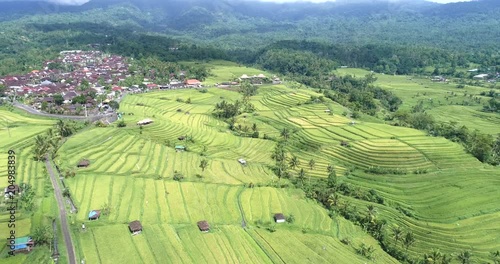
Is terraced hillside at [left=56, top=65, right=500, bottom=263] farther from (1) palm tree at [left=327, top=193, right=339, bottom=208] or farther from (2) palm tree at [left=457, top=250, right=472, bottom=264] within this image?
(2) palm tree at [left=457, top=250, right=472, bottom=264]

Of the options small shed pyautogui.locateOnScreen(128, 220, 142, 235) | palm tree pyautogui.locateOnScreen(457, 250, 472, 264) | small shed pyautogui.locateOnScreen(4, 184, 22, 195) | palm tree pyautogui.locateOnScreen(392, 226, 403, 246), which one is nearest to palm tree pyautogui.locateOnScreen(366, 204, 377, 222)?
palm tree pyautogui.locateOnScreen(392, 226, 403, 246)

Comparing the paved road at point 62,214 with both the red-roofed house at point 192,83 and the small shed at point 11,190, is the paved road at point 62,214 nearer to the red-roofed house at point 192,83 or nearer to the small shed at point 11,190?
the small shed at point 11,190

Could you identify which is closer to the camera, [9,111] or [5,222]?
[5,222]

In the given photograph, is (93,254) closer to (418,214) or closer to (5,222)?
(5,222)

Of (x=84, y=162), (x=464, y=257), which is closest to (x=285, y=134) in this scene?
(x=84, y=162)

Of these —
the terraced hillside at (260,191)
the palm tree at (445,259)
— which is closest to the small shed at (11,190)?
the terraced hillside at (260,191)

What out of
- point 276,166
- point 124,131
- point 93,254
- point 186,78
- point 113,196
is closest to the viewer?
point 93,254

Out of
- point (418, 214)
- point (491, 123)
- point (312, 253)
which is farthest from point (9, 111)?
point (491, 123)
